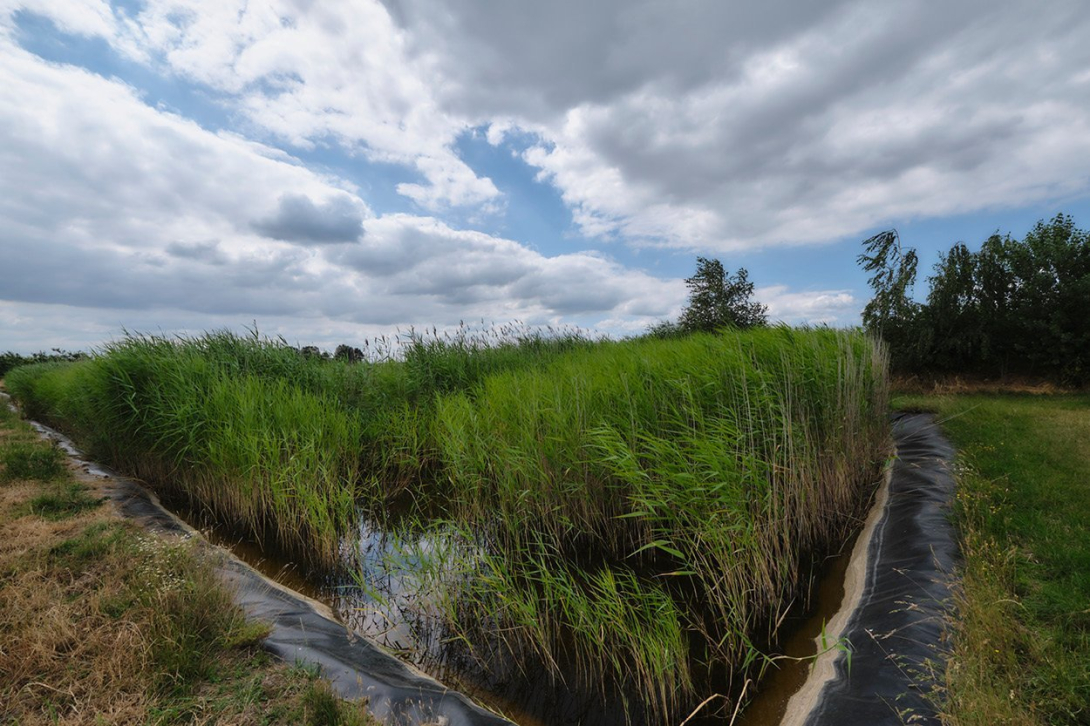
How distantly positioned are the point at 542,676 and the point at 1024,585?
11.6 feet

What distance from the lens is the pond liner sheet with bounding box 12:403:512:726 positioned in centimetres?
252

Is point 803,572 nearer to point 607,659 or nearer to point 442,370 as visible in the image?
point 607,659

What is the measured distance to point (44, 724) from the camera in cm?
222

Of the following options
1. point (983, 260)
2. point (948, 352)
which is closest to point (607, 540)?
point (948, 352)

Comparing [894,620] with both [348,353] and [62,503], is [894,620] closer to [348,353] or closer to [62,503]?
[62,503]

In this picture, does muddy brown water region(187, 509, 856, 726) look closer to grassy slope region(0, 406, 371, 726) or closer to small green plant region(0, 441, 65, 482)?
grassy slope region(0, 406, 371, 726)

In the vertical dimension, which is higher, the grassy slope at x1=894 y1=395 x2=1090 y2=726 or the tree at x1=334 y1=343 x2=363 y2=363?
the tree at x1=334 y1=343 x2=363 y2=363

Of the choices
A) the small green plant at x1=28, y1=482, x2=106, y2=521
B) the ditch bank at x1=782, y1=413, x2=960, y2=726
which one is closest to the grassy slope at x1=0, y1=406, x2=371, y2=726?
the small green plant at x1=28, y1=482, x2=106, y2=521

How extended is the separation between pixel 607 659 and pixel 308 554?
3.40 metres

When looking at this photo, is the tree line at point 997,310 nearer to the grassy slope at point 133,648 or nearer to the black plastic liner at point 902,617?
the black plastic liner at point 902,617

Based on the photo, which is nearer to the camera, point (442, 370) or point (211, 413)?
point (211, 413)

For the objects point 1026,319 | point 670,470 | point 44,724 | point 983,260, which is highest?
point 983,260

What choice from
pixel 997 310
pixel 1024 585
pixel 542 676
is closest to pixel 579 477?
pixel 542 676

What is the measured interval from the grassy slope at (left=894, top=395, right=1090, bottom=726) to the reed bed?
3.66ft
